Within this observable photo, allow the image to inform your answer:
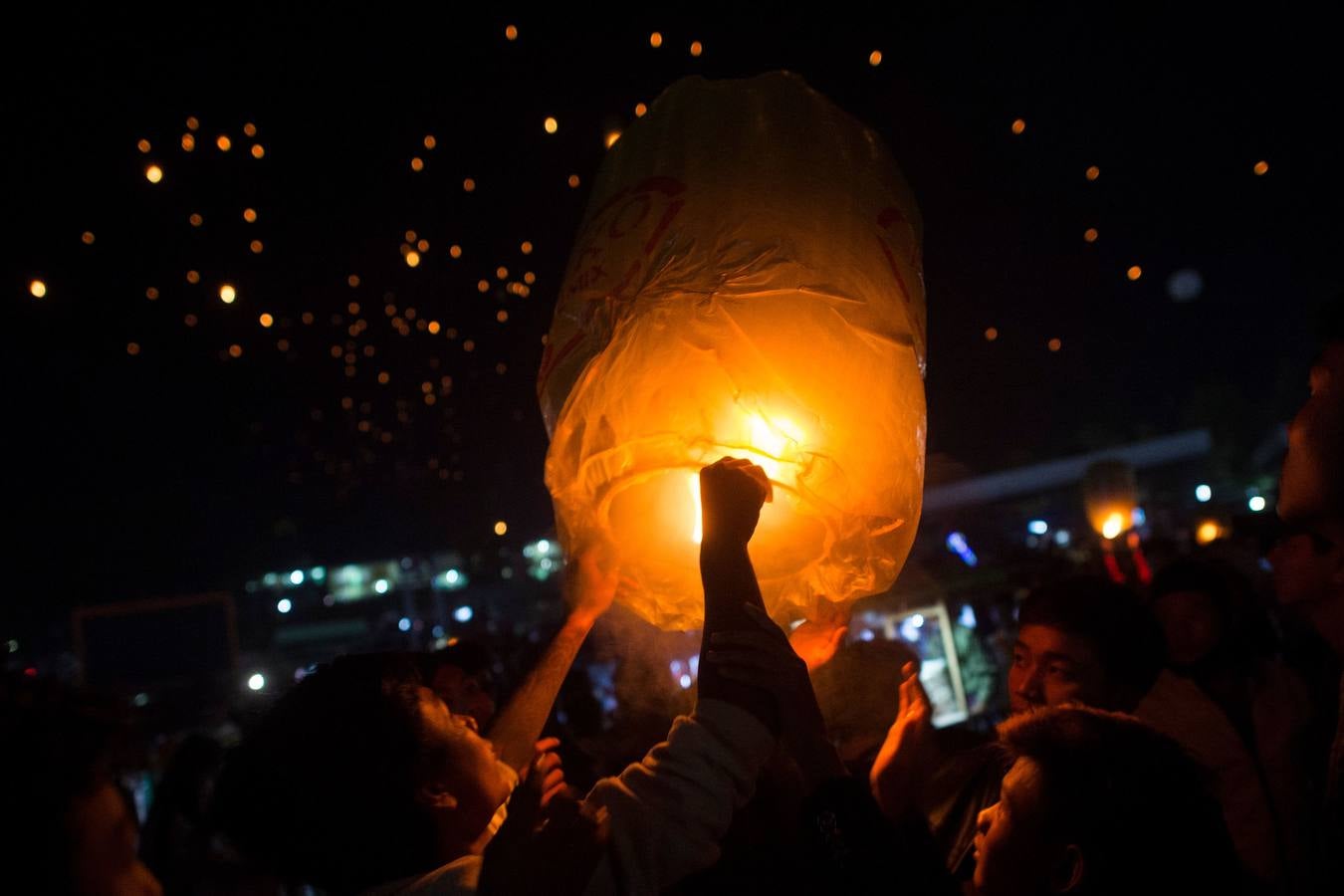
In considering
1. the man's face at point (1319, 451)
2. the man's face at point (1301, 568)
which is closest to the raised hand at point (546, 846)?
the man's face at point (1319, 451)

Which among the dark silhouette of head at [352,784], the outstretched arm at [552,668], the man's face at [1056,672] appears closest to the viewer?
the dark silhouette of head at [352,784]

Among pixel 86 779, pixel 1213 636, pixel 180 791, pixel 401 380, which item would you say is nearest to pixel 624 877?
pixel 86 779

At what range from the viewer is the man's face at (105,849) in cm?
157

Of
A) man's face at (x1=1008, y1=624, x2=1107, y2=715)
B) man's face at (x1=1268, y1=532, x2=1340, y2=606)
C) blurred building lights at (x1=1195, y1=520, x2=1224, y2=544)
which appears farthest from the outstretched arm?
blurred building lights at (x1=1195, y1=520, x2=1224, y2=544)

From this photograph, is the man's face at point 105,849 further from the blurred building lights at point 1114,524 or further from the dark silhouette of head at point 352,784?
the blurred building lights at point 1114,524

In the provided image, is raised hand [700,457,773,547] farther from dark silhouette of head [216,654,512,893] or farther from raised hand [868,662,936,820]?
raised hand [868,662,936,820]

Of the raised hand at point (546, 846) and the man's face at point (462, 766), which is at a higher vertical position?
the man's face at point (462, 766)

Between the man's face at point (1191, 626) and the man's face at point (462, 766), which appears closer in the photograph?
the man's face at point (462, 766)

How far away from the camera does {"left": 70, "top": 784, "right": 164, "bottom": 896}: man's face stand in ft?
5.16

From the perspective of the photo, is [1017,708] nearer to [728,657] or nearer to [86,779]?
[728,657]

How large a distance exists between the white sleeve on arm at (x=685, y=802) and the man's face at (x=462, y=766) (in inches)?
16.0

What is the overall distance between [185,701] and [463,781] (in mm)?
9227

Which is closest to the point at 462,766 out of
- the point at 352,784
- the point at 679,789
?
the point at 352,784

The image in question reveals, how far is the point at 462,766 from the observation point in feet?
5.24
